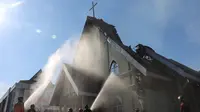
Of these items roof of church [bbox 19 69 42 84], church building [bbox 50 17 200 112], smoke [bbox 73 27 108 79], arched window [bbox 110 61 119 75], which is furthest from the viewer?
roof of church [bbox 19 69 42 84]

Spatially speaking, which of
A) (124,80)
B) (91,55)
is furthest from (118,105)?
(91,55)

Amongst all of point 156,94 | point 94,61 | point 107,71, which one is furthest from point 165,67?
point 94,61

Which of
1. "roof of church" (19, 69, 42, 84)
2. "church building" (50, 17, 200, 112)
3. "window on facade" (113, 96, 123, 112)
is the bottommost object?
"window on facade" (113, 96, 123, 112)

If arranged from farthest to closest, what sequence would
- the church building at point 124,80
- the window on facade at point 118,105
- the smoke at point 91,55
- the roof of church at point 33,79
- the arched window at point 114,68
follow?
1. the roof of church at point 33,79
2. the smoke at point 91,55
3. the arched window at point 114,68
4. the window on facade at point 118,105
5. the church building at point 124,80

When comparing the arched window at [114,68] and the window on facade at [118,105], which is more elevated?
the arched window at [114,68]

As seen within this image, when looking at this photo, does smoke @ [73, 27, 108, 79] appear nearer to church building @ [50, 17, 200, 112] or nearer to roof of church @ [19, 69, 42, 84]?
church building @ [50, 17, 200, 112]

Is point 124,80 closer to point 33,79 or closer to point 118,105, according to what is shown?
point 118,105

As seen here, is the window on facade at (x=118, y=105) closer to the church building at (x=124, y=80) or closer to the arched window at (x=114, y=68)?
the church building at (x=124, y=80)

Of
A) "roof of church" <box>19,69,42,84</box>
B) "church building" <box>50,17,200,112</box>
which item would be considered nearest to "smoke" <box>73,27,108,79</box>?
"church building" <box>50,17,200,112</box>

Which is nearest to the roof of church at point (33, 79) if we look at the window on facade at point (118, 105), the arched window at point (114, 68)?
the arched window at point (114, 68)

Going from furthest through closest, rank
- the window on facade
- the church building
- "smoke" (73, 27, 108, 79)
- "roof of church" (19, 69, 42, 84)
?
"roof of church" (19, 69, 42, 84) < "smoke" (73, 27, 108, 79) < the window on facade < the church building

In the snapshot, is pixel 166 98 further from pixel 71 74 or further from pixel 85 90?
pixel 71 74

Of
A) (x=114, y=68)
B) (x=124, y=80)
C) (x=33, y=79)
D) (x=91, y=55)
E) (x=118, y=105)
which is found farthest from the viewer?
(x=33, y=79)

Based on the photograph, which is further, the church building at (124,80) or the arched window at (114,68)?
the arched window at (114,68)
